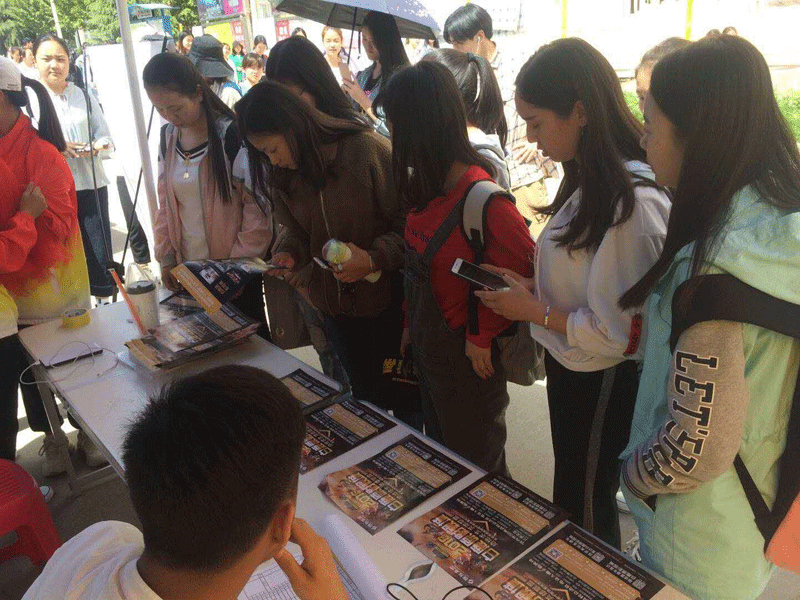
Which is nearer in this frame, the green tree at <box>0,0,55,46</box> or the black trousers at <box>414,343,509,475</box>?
the black trousers at <box>414,343,509,475</box>

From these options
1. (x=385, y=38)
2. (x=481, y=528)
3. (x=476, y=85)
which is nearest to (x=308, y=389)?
(x=481, y=528)

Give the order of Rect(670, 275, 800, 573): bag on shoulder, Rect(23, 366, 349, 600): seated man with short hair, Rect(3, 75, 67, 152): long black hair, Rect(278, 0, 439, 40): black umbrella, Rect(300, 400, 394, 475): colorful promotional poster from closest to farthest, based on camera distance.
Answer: Rect(23, 366, 349, 600): seated man with short hair, Rect(670, 275, 800, 573): bag on shoulder, Rect(300, 400, 394, 475): colorful promotional poster, Rect(3, 75, 67, 152): long black hair, Rect(278, 0, 439, 40): black umbrella

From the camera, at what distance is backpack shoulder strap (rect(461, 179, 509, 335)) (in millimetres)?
1521

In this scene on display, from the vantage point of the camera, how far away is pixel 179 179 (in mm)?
2307

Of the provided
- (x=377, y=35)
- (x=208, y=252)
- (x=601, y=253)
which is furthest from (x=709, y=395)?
(x=377, y=35)

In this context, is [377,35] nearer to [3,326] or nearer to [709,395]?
[3,326]

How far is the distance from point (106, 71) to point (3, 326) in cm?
291

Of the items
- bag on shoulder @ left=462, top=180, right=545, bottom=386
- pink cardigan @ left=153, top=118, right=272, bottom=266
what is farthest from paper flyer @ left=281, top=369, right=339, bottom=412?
pink cardigan @ left=153, top=118, right=272, bottom=266

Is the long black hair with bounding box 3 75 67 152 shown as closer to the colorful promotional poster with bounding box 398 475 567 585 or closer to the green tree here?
the colorful promotional poster with bounding box 398 475 567 585

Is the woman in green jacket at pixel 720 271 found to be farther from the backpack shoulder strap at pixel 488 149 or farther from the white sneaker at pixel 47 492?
the white sneaker at pixel 47 492

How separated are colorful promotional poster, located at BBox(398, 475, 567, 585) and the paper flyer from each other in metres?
0.51

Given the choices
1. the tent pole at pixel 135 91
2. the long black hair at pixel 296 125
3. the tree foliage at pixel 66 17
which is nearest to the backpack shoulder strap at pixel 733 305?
the long black hair at pixel 296 125

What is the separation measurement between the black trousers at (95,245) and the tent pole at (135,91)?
613 mm

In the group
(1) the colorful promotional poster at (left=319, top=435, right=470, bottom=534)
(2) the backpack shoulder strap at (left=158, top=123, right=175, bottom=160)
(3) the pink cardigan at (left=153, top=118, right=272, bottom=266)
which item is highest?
(2) the backpack shoulder strap at (left=158, top=123, right=175, bottom=160)
